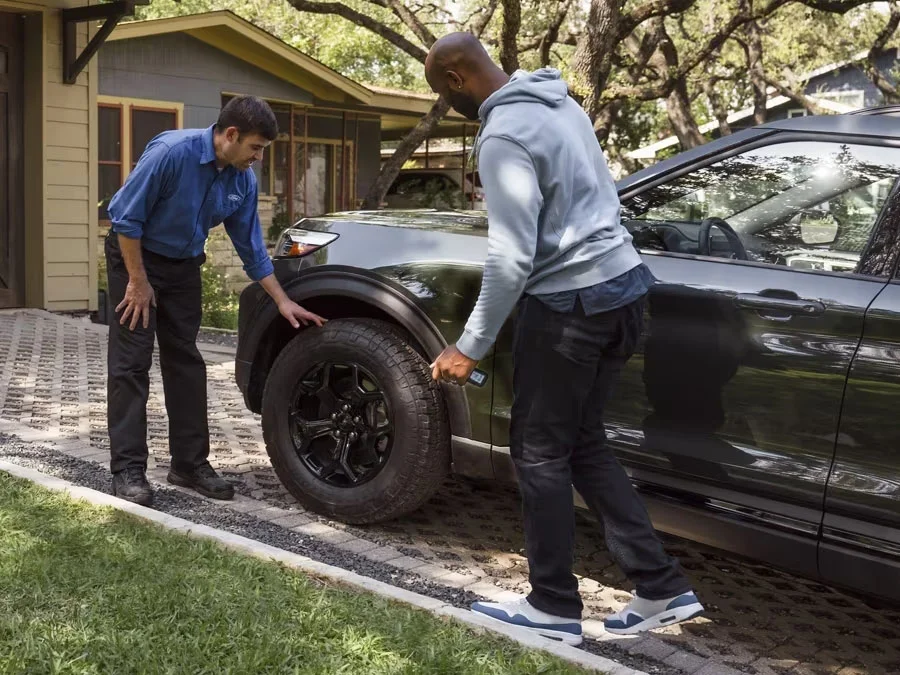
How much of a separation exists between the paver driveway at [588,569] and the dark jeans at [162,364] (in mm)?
397

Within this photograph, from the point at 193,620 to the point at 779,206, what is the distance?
7.33ft

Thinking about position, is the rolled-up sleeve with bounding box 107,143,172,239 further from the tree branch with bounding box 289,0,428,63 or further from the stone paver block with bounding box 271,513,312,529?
the tree branch with bounding box 289,0,428,63

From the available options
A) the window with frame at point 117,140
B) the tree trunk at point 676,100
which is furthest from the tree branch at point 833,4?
the window with frame at point 117,140

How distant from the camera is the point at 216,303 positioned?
13406 millimetres

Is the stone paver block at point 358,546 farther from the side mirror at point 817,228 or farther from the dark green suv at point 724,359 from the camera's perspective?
the side mirror at point 817,228

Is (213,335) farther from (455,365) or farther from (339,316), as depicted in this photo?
(455,365)

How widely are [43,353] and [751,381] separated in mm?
7039

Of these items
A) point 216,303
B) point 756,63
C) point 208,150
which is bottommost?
point 216,303

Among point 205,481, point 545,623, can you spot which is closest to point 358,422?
point 205,481

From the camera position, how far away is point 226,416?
23.1 feet

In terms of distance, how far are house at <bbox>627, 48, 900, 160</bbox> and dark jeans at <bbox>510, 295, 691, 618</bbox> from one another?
27046 mm

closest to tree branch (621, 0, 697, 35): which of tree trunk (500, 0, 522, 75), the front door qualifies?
tree trunk (500, 0, 522, 75)

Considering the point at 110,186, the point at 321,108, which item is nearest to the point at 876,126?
the point at 110,186

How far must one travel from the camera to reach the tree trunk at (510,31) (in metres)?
12.9
